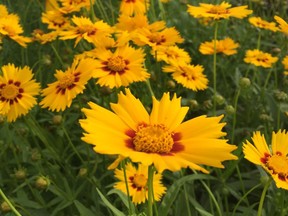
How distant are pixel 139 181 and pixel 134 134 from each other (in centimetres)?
50

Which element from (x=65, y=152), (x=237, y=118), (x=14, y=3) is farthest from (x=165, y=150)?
(x=14, y=3)

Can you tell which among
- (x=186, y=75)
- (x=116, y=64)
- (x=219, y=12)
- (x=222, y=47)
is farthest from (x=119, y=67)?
(x=222, y=47)

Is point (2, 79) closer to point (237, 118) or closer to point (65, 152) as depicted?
point (65, 152)

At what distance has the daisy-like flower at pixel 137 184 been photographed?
1.36 metres

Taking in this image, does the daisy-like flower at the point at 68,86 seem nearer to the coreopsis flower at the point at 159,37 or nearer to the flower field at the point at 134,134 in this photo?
the flower field at the point at 134,134

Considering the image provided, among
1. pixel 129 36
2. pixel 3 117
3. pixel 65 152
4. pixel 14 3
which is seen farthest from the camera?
pixel 14 3

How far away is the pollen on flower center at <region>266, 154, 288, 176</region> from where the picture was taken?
108 cm

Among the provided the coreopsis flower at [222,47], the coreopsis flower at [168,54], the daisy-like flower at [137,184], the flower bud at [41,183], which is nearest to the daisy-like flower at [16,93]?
the flower bud at [41,183]

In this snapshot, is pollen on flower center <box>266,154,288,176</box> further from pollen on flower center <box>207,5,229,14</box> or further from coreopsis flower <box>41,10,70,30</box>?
coreopsis flower <box>41,10,70,30</box>

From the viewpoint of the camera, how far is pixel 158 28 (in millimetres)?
1836

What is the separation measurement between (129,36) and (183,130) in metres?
0.71

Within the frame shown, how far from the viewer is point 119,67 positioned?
5.01 ft

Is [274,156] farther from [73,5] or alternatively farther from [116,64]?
[73,5]

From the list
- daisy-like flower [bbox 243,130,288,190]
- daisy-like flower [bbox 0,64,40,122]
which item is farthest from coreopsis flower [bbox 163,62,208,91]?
daisy-like flower [bbox 243,130,288,190]
